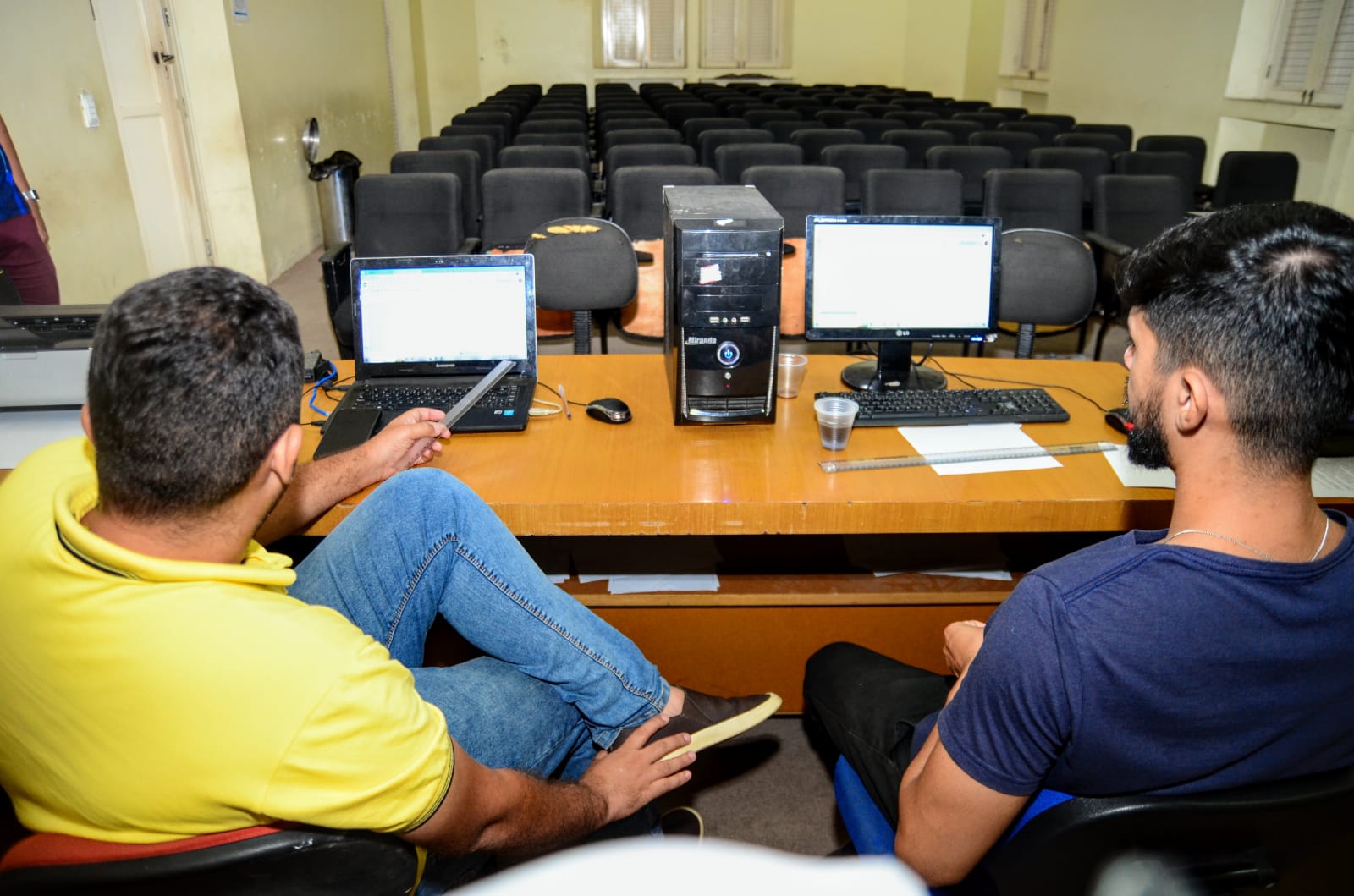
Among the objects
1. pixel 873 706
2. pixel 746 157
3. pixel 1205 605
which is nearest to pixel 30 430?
pixel 873 706

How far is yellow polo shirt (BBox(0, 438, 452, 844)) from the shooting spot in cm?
73

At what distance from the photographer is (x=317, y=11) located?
670cm

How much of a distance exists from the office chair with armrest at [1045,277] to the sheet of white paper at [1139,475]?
0.87m

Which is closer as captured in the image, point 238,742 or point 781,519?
point 238,742

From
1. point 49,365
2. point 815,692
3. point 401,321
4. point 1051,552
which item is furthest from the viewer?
point 1051,552

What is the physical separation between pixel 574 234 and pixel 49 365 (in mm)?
1351

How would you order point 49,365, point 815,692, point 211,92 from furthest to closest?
point 211,92
point 49,365
point 815,692

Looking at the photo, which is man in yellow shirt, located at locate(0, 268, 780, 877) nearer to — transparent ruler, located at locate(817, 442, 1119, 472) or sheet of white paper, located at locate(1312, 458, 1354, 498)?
transparent ruler, located at locate(817, 442, 1119, 472)

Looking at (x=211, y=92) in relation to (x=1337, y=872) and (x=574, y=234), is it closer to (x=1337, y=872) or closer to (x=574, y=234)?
(x=574, y=234)

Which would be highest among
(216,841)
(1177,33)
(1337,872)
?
(1177,33)

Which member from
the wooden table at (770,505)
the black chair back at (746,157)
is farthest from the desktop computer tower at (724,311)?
the black chair back at (746,157)

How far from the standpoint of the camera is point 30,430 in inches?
65.5

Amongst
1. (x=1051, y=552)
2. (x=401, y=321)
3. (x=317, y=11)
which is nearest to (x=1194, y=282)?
(x=1051, y=552)

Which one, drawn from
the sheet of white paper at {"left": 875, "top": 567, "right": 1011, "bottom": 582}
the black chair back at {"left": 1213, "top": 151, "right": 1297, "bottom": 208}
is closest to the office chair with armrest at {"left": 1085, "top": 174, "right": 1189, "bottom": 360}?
the black chair back at {"left": 1213, "top": 151, "right": 1297, "bottom": 208}
